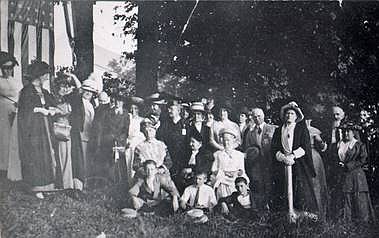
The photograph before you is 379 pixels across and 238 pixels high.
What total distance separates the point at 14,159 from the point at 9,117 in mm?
380

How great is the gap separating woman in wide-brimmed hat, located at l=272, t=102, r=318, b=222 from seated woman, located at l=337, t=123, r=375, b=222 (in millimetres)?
311

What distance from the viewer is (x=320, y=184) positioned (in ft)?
16.4

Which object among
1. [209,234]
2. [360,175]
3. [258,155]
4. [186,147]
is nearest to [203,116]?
[186,147]

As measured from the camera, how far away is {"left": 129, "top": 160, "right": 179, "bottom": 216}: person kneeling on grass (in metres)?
4.83

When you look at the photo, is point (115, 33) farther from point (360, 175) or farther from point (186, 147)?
point (360, 175)

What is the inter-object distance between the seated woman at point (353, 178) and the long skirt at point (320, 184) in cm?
18

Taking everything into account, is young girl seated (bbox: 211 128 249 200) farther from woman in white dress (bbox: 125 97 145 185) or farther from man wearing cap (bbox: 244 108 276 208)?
woman in white dress (bbox: 125 97 145 185)

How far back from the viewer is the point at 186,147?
16.3 feet

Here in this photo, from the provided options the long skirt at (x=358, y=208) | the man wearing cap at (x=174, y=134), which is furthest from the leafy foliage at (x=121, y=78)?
the long skirt at (x=358, y=208)

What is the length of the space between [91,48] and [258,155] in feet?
6.09

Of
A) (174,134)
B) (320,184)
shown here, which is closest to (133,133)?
(174,134)

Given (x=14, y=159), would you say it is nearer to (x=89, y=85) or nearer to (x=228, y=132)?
(x=89, y=85)

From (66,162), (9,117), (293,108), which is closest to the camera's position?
(9,117)

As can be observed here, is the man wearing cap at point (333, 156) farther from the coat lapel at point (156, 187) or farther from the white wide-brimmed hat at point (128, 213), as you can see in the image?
the white wide-brimmed hat at point (128, 213)
